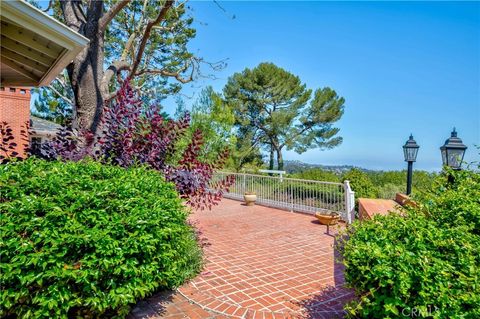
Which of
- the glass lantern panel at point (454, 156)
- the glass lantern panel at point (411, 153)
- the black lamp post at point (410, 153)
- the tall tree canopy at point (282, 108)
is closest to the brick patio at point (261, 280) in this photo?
the black lamp post at point (410, 153)

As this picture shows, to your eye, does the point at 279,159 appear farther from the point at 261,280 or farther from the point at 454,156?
the point at 261,280

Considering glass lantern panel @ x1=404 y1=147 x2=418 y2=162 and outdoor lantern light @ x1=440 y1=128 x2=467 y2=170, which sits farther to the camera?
glass lantern panel @ x1=404 y1=147 x2=418 y2=162

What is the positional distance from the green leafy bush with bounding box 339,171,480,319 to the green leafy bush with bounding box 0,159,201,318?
5.73ft

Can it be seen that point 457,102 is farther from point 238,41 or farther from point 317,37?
point 238,41

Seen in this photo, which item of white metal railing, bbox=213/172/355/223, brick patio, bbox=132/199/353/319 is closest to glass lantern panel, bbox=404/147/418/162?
white metal railing, bbox=213/172/355/223

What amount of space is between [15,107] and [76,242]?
12.1 m

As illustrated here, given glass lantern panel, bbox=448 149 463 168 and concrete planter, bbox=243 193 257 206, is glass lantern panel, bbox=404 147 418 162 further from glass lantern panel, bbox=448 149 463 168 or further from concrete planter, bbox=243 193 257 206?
concrete planter, bbox=243 193 257 206

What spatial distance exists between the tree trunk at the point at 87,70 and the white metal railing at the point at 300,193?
623cm

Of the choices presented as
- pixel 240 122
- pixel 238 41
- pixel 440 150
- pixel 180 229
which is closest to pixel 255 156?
pixel 240 122

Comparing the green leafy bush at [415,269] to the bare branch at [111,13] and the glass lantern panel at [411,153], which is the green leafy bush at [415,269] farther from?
the bare branch at [111,13]

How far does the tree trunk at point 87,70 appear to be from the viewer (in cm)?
555

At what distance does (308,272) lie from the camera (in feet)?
13.9

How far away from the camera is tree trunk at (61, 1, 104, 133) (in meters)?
5.55

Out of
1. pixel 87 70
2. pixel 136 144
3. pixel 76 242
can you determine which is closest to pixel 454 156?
pixel 136 144
